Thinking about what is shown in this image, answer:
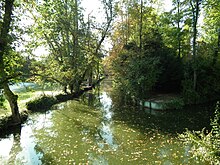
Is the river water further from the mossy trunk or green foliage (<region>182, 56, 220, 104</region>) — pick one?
green foliage (<region>182, 56, 220, 104</region>)

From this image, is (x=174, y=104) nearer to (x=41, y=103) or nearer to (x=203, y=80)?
(x=203, y=80)

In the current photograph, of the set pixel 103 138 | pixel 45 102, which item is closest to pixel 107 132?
pixel 103 138

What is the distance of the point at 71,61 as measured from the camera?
19.2m

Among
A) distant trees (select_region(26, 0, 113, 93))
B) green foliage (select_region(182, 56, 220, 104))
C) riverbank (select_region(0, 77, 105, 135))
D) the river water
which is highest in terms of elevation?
distant trees (select_region(26, 0, 113, 93))

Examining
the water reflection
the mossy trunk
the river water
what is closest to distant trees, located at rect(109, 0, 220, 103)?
the river water

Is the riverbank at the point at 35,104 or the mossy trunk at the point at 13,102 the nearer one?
the riverbank at the point at 35,104

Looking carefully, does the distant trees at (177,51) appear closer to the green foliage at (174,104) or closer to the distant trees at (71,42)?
the green foliage at (174,104)

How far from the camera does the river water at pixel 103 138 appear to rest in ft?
21.7

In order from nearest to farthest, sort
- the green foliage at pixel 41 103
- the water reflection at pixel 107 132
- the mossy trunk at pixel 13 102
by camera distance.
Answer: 1. the water reflection at pixel 107 132
2. the mossy trunk at pixel 13 102
3. the green foliage at pixel 41 103

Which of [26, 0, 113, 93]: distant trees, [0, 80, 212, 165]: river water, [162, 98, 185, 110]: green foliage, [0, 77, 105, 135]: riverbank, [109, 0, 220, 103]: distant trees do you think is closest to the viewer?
[0, 80, 212, 165]: river water

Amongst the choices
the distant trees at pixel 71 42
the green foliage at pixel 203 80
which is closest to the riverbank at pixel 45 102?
the distant trees at pixel 71 42

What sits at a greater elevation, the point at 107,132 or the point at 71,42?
the point at 71,42

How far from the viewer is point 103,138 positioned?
855cm

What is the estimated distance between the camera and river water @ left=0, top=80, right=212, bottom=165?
6.62 meters
